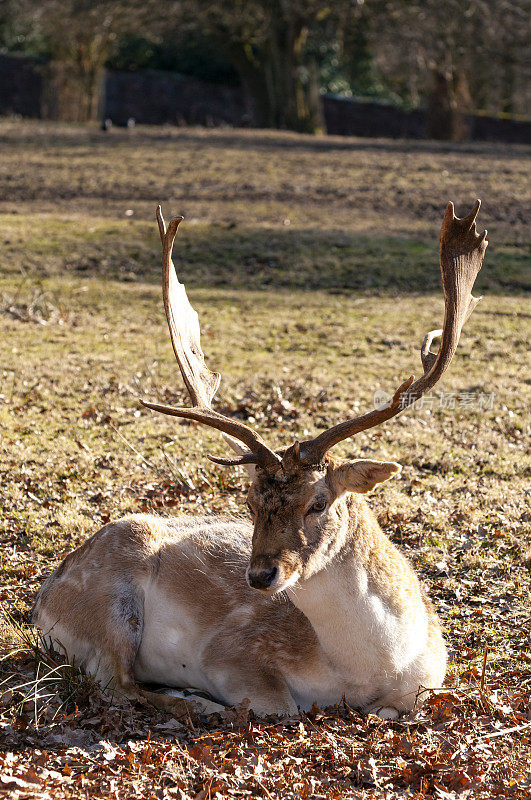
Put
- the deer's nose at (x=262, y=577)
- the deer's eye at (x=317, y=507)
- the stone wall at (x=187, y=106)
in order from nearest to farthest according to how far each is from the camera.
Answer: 1. the deer's nose at (x=262, y=577)
2. the deer's eye at (x=317, y=507)
3. the stone wall at (x=187, y=106)

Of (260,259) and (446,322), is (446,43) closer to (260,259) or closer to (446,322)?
(260,259)

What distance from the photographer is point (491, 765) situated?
425cm

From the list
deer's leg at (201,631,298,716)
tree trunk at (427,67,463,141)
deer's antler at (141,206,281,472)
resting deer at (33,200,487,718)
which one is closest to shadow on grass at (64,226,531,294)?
deer's antler at (141,206,281,472)

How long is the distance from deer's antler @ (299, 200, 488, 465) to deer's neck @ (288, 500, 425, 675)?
43cm

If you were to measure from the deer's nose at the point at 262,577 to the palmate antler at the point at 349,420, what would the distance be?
1.60 ft

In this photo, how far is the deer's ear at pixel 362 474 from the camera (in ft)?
14.3

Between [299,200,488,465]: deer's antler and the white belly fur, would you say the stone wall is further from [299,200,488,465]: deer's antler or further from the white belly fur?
the white belly fur

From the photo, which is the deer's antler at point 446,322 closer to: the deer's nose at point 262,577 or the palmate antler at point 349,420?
the palmate antler at point 349,420

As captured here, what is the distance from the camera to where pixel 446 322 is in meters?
4.85

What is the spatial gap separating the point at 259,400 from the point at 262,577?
573 centimetres

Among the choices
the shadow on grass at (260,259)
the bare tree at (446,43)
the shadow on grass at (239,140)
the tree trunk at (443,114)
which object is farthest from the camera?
the tree trunk at (443,114)

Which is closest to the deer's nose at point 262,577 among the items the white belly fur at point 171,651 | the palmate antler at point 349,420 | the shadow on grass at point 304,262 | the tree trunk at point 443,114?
the palmate antler at point 349,420

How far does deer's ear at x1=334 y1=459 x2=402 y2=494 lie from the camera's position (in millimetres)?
4355

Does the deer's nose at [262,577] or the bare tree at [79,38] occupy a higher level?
the bare tree at [79,38]
